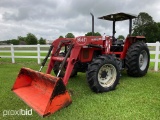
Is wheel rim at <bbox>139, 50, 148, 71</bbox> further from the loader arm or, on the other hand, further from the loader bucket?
the loader bucket

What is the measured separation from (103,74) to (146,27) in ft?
193

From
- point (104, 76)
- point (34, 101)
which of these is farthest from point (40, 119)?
point (104, 76)

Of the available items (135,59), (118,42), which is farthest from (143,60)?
(118,42)

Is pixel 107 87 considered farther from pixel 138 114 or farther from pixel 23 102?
pixel 23 102

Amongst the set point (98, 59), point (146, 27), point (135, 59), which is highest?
point (146, 27)

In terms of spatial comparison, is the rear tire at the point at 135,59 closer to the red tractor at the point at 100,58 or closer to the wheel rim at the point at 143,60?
the red tractor at the point at 100,58

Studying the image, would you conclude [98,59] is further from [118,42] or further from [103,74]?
[118,42]

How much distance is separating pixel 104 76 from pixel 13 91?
93.0 inches

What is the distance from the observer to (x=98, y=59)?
4918 millimetres

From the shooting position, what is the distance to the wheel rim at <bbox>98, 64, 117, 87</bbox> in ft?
16.7

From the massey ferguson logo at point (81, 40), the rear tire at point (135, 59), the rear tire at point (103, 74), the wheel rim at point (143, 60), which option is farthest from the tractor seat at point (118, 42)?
the massey ferguson logo at point (81, 40)

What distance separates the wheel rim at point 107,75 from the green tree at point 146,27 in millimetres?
56572

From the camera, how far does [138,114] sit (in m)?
3.73

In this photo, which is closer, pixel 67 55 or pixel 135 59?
pixel 67 55
